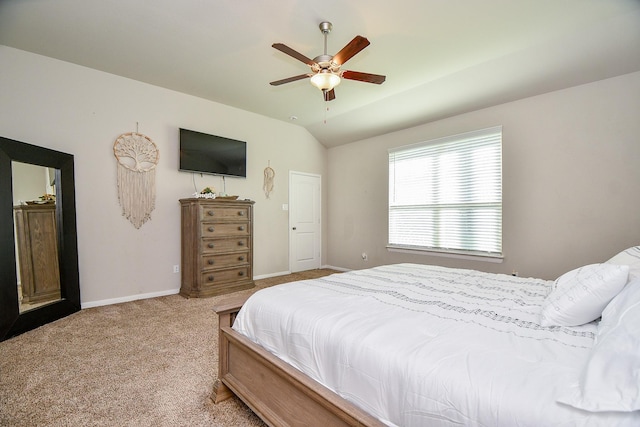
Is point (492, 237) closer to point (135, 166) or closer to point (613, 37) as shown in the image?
point (613, 37)

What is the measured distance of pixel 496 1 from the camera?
2326 millimetres

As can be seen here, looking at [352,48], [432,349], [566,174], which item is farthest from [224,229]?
[566,174]

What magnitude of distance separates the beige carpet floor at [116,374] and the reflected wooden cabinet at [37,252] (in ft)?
1.17

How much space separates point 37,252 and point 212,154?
2304 mm

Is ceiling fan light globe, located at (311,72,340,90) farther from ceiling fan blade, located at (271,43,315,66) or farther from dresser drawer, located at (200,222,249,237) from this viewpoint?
dresser drawer, located at (200,222,249,237)

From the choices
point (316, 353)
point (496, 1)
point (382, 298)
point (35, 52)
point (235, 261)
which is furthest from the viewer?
point (235, 261)

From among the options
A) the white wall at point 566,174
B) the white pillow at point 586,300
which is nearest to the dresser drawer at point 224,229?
the white wall at point 566,174

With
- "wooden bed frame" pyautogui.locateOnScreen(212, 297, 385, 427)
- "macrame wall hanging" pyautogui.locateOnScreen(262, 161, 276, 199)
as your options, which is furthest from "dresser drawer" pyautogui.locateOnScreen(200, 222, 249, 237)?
"wooden bed frame" pyautogui.locateOnScreen(212, 297, 385, 427)

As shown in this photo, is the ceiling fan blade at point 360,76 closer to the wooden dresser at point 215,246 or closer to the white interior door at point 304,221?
the wooden dresser at point 215,246

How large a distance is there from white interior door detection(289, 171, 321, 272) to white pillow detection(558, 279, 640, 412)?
4.87 m

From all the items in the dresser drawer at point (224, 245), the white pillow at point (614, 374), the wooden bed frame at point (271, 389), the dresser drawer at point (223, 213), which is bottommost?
the wooden bed frame at point (271, 389)

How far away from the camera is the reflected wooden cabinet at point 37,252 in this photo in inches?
108

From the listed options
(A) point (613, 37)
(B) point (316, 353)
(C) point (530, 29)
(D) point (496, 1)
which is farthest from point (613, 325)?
(A) point (613, 37)

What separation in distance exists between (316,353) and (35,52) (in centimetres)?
430
